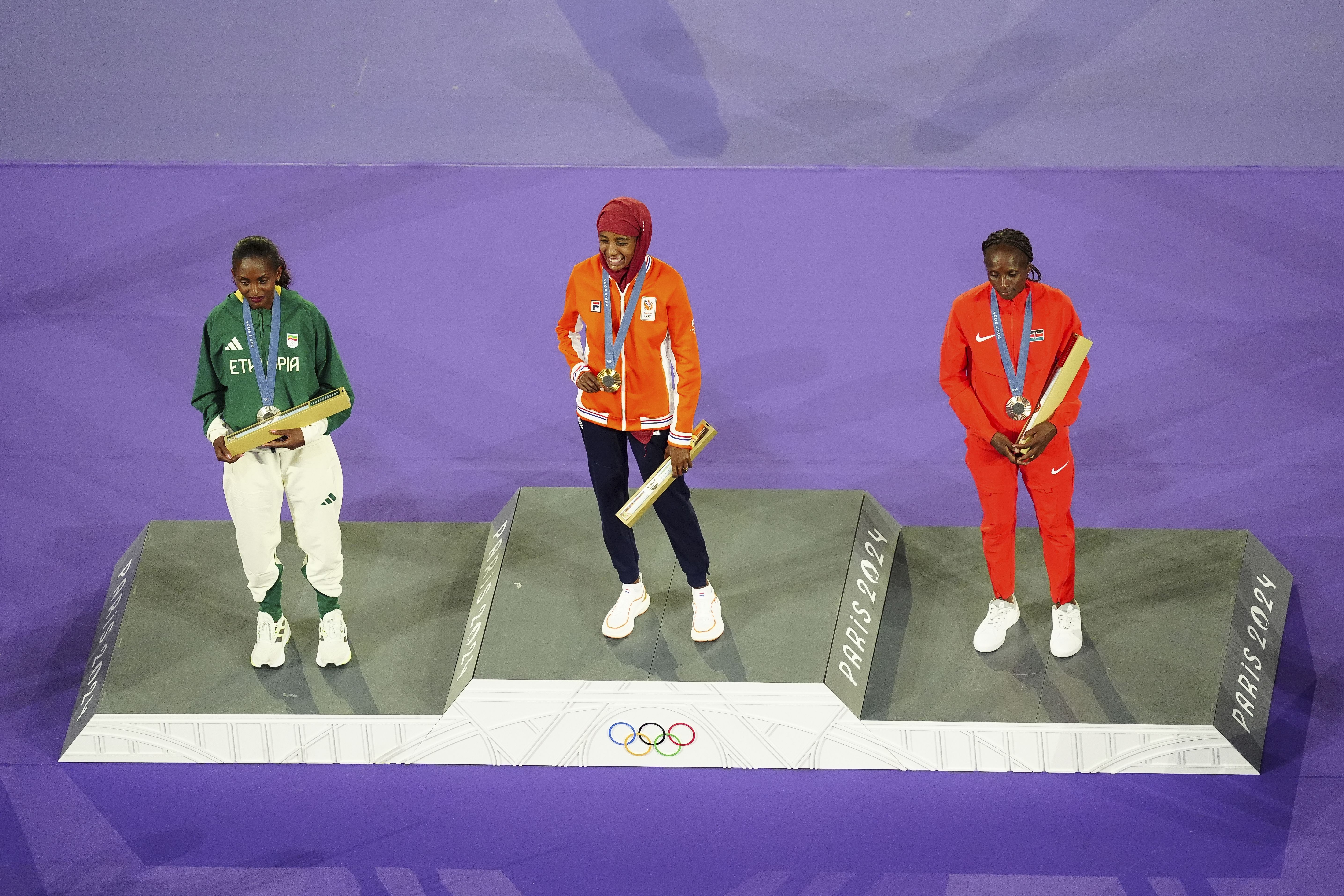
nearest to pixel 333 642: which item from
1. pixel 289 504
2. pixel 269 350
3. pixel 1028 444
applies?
pixel 289 504

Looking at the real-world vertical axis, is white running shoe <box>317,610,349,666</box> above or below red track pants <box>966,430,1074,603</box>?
below

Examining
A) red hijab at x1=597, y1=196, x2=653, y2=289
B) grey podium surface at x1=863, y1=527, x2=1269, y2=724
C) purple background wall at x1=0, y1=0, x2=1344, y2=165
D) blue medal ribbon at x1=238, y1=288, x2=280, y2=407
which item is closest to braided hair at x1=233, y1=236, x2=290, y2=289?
blue medal ribbon at x1=238, y1=288, x2=280, y2=407

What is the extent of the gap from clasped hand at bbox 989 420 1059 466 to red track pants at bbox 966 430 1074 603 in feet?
0.26

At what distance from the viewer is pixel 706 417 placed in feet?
26.0

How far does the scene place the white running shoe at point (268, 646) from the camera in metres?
6.14

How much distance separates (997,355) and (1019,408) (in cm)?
21

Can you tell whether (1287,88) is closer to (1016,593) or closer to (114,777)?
(1016,593)

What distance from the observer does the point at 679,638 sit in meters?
6.08

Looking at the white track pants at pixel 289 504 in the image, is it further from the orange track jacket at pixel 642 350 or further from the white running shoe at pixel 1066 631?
the white running shoe at pixel 1066 631

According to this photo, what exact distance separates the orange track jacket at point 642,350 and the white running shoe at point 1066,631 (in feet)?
5.89

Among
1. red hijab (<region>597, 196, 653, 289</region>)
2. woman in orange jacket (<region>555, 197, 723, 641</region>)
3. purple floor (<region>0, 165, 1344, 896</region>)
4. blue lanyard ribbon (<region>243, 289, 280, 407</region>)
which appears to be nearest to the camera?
red hijab (<region>597, 196, 653, 289</region>)

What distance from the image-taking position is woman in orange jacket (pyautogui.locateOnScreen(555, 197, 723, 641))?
5.26 m

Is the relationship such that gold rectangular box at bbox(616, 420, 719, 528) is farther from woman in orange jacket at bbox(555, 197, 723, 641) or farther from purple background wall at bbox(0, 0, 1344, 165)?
purple background wall at bbox(0, 0, 1344, 165)

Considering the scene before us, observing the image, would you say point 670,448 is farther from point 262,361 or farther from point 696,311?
point 696,311
